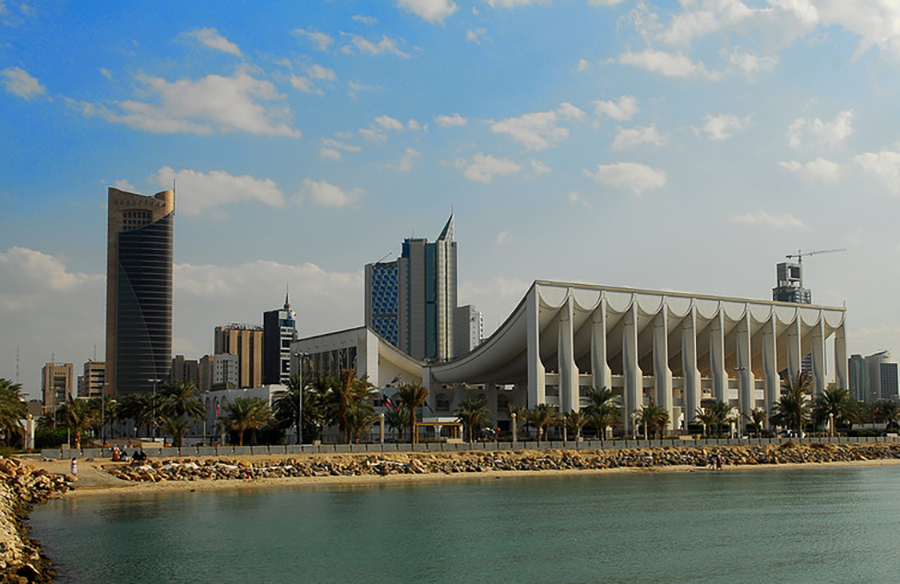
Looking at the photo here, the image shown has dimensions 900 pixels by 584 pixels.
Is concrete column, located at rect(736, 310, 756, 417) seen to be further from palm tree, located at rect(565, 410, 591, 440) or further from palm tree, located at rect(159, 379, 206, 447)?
palm tree, located at rect(159, 379, 206, 447)

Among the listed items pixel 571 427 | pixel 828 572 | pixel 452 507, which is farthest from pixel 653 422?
pixel 828 572

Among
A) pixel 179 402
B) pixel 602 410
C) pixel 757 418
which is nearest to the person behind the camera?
pixel 179 402

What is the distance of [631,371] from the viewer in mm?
76000

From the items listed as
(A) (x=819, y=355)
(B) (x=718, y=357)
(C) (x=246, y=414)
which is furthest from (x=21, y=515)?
(A) (x=819, y=355)

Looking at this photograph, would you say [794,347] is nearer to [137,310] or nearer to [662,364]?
[662,364]

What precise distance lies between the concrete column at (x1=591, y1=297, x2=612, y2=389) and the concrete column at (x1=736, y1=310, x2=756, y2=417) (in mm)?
14250

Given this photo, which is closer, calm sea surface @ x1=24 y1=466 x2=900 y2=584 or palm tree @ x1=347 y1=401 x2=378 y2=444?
calm sea surface @ x1=24 y1=466 x2=900 y2=584

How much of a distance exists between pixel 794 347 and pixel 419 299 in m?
108

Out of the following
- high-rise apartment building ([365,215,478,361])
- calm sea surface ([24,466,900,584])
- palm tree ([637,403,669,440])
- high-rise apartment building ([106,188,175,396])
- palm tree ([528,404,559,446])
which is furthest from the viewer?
high-rise apartment building ([365,215,478,361])

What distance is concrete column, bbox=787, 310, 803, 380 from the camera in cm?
8781

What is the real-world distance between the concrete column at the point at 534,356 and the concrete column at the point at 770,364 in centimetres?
2426

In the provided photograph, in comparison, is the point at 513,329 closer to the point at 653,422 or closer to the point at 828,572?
the point at 653,422

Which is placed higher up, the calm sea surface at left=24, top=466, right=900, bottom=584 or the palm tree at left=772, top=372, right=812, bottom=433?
the palm tree at left=772, top=372, right=812, bottom=433

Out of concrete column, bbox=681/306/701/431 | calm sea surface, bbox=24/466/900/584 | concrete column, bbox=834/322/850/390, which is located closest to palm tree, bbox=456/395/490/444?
concrete column, bbox=681/306/701/431
